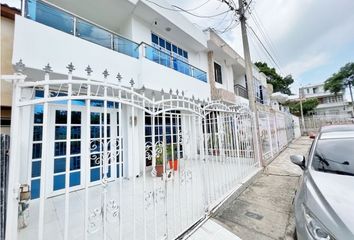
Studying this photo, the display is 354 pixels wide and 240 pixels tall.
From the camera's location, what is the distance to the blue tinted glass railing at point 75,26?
432 centimetres

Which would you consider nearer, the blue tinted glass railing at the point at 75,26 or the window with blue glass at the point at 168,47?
the blue tinted glass railing at the point at 75,26

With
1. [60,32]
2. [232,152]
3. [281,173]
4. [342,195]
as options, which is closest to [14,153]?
[342,195]

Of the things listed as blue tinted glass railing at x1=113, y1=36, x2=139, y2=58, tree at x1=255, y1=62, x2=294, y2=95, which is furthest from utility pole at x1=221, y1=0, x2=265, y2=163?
tree at x1=255, y1=62, x2=294, y2=95

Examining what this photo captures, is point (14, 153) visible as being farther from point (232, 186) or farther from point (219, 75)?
point (219, 75)

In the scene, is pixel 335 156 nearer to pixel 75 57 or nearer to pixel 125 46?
pixel 75 57

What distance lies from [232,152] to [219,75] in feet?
32.1

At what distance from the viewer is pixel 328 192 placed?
2.03 meters

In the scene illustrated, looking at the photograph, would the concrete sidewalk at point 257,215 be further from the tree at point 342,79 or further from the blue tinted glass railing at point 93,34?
the tree at point 342,79

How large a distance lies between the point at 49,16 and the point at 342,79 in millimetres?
46265

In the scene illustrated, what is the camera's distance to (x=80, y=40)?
498 centimetres

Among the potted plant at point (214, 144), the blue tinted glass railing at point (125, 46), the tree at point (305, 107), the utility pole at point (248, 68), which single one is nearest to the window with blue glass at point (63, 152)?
the blue tinted glass railing at point (125, 46)

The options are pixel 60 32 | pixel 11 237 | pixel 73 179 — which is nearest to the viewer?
pixel 11 237

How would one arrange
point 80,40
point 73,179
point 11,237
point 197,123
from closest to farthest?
point 11,237 < point 197,123 < point 80,40 < point 73,179

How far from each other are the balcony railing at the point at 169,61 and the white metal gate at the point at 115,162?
2522 mm
